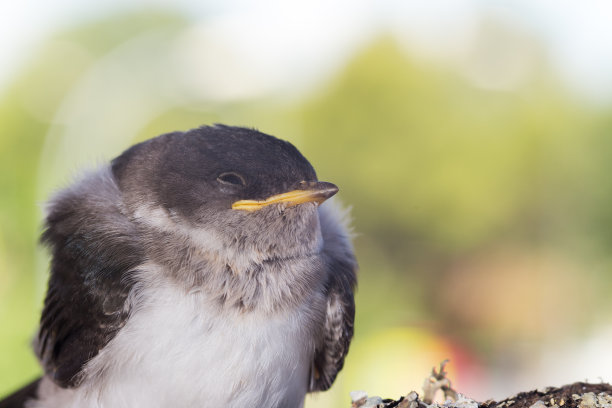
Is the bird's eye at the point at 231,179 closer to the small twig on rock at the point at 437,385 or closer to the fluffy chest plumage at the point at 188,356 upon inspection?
the fluffy chest plumage at the point at 188,356

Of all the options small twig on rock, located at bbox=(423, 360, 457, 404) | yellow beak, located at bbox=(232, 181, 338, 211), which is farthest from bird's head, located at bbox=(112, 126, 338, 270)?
small twig on rock, located at bbox=(423, 360, 457, 404)

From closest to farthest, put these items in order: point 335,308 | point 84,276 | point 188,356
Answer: point 188,356
point 84,276
point 335,308

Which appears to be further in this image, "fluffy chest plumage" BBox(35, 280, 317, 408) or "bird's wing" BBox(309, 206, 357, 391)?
"bird's wing" BBox(309, 206, 357, 391)

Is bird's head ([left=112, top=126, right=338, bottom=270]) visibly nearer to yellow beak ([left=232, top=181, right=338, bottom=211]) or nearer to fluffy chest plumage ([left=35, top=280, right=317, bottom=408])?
yellow beak ([left=232, top=181, right=338, bottom=211])

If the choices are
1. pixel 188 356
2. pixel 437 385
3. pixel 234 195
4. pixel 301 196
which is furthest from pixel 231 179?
pixel 437 385

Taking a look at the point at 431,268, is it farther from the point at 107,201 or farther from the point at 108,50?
the point at 107,201

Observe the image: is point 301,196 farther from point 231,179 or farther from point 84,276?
point 84,276

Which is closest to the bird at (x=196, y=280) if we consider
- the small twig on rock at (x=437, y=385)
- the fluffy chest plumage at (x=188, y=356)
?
Answer: the fluffy chest plumage at (x=188, y=356)
